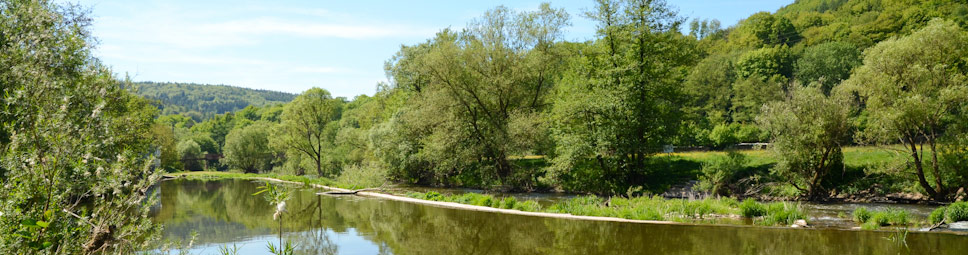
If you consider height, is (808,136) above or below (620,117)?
below

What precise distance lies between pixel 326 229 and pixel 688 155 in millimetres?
27055

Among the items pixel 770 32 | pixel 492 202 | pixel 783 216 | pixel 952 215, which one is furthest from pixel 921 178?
pixel 770 32

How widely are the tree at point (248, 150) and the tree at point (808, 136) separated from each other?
216 ft

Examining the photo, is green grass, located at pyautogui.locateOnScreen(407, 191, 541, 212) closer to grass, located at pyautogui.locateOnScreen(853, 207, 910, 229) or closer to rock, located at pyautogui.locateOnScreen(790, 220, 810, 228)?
rock, located at pyautogui.locateOnScreen(790, 220, 810, 228)

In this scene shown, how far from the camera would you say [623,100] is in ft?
98.9

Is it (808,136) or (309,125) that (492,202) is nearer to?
(808,136)

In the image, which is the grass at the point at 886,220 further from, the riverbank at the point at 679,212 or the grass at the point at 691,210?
the grass at the point at 691,210

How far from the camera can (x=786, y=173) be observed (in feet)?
86.4

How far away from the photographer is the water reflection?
45.4ft

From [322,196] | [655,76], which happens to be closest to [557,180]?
[655,76]

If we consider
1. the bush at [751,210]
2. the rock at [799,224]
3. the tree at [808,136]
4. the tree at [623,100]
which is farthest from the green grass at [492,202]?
the tree at [808,136]

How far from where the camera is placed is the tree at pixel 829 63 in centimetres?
6475

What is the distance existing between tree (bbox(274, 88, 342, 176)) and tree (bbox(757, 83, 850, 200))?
4501 cm

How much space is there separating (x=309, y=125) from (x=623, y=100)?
127 ft
